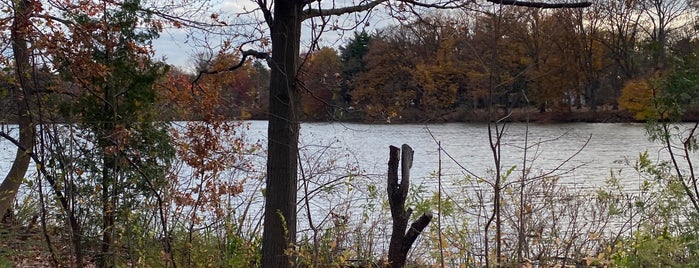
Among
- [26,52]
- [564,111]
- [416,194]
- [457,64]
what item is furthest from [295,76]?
[564,111]

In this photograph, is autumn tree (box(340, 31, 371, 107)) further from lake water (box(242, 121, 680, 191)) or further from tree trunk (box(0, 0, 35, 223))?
tree trunk (box(0, 0, 35, 223))

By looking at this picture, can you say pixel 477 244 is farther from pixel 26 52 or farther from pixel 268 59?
pixel 26 52

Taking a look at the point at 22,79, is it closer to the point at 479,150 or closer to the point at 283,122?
the point at 283,122

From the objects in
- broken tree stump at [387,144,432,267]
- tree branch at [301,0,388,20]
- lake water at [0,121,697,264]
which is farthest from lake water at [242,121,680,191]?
broken tree stump at [387,144,432,267]

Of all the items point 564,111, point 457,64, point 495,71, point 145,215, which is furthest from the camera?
point 564,111

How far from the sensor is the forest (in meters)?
4.93

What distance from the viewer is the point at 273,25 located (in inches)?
196

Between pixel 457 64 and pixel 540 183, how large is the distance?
6.81ft

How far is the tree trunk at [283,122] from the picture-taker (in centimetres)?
493

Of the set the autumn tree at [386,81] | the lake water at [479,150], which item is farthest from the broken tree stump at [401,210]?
the lake water at [479,150]

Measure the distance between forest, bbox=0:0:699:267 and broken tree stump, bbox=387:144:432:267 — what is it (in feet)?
0.04

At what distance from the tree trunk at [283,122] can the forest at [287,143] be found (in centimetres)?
1

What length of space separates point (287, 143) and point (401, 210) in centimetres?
91

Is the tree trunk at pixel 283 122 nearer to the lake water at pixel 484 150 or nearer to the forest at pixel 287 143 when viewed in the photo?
the forest at pixel 287 143
